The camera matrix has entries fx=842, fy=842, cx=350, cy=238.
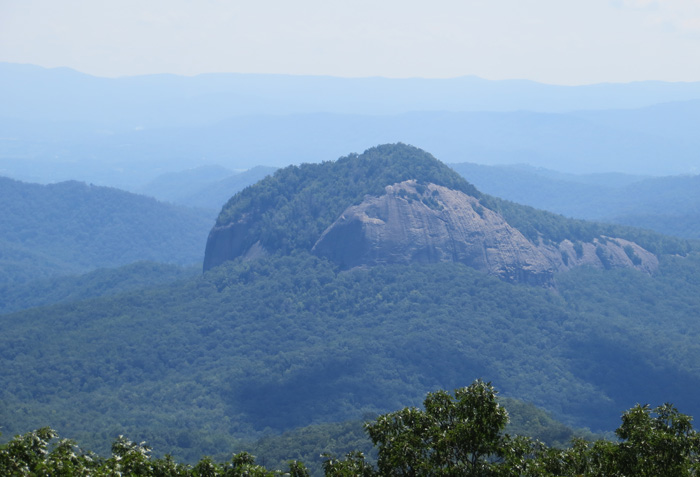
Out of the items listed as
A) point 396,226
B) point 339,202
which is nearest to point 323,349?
point 396,226

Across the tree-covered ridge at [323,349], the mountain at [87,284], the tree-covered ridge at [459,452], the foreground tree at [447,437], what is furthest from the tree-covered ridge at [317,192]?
the foreground tree at [447,437]

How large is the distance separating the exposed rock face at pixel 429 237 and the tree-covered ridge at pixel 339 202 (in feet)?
11.1

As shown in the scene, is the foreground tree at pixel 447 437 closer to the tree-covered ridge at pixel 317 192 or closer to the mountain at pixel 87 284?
the tree-covered ridge at pixel 317 192

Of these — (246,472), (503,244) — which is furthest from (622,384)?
(246,472)

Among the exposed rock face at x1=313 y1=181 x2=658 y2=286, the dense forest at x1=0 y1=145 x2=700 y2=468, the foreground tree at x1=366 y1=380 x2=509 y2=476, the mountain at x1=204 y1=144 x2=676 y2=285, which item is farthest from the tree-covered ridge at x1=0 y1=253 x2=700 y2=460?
the foreground tree at x1=366 y1=380 x2=509 y2=476

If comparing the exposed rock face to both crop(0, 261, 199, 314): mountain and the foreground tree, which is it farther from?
the foreground tree

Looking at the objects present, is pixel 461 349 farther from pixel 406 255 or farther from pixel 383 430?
pixel 383 430

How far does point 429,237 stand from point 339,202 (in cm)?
1646

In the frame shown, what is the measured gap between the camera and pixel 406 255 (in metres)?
131

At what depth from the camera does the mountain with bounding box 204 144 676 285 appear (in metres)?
130

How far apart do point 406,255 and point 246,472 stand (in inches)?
4003

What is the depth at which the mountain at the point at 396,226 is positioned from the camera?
130 m

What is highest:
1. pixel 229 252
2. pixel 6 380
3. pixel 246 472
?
pixel 246 472

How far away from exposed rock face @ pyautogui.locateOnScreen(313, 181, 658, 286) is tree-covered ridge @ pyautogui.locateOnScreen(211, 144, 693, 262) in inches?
134
